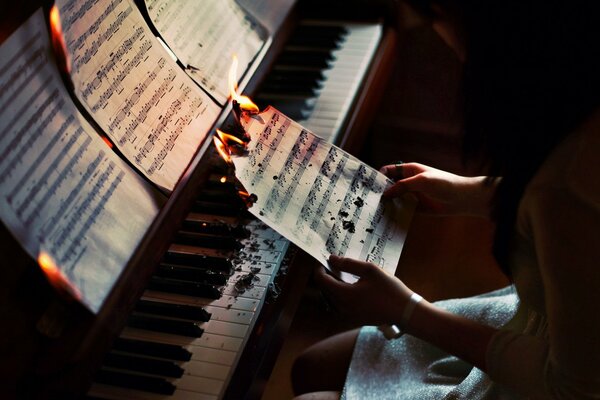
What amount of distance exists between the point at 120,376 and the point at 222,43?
2.37ft

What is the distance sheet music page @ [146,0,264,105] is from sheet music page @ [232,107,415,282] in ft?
0.59

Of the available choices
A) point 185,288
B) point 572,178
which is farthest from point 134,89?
point 572,178

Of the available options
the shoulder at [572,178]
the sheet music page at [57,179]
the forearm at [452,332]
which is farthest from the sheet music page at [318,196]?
the shoulder at [572,178]

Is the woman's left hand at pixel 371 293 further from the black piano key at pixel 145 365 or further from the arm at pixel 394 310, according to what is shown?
the black piano key at pixel 145 365

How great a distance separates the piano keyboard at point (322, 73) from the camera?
58.4 inches

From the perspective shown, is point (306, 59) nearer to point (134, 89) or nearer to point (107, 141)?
point (134, 89)

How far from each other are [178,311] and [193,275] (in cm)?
7

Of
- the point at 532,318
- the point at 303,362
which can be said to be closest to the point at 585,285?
the point at 532,318

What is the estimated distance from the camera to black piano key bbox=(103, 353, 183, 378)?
1.02 meters

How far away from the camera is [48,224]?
0.91 m

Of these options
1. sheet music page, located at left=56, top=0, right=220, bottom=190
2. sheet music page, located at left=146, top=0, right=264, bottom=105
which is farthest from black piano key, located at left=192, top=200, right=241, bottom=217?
sheet music page, located at left=146, top=0, right=264, bottom=105

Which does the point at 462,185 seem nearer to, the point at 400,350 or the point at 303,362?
the point at 400,350

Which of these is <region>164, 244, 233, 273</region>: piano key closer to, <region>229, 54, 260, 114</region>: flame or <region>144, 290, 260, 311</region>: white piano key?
<region>144, 290, 260, 311</region>: white piano key

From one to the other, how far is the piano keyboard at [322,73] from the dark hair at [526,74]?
Result: 49cm
